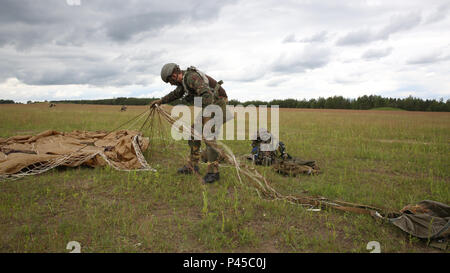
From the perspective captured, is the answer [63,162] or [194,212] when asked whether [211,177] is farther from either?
[63,162]

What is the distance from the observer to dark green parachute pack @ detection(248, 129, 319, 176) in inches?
248

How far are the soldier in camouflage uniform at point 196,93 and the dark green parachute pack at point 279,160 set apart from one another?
168cm

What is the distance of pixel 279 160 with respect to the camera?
700 cm

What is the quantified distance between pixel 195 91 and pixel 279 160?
114 inches

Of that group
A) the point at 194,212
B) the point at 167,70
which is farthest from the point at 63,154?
the point at 194,212

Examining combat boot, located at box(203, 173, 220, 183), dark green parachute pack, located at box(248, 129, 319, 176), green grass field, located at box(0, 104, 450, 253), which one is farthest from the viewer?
dark green parachute pack, located at box(248, 129, 319, 176)

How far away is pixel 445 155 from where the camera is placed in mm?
8492

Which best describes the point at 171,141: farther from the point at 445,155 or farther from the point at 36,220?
the point at 445,155

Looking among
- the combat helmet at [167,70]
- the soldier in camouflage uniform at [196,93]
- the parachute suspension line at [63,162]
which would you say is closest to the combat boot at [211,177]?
the soldier in camouflage uniform at [196,93]

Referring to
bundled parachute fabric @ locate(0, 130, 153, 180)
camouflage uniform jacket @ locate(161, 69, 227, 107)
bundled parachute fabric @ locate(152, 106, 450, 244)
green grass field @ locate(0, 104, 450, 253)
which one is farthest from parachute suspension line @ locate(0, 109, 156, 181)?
bundled parachute fabric @ locate(152, 106, 450, 244)

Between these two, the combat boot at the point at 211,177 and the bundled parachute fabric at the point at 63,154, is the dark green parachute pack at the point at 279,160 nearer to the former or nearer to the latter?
the combat boot at the point at 211,177

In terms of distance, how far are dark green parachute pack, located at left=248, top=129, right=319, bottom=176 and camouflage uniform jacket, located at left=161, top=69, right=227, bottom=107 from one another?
6.10ft

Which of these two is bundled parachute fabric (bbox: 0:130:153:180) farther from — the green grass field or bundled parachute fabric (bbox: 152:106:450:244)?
bundled parachute fabric (bbox: 152:106:450:244)
